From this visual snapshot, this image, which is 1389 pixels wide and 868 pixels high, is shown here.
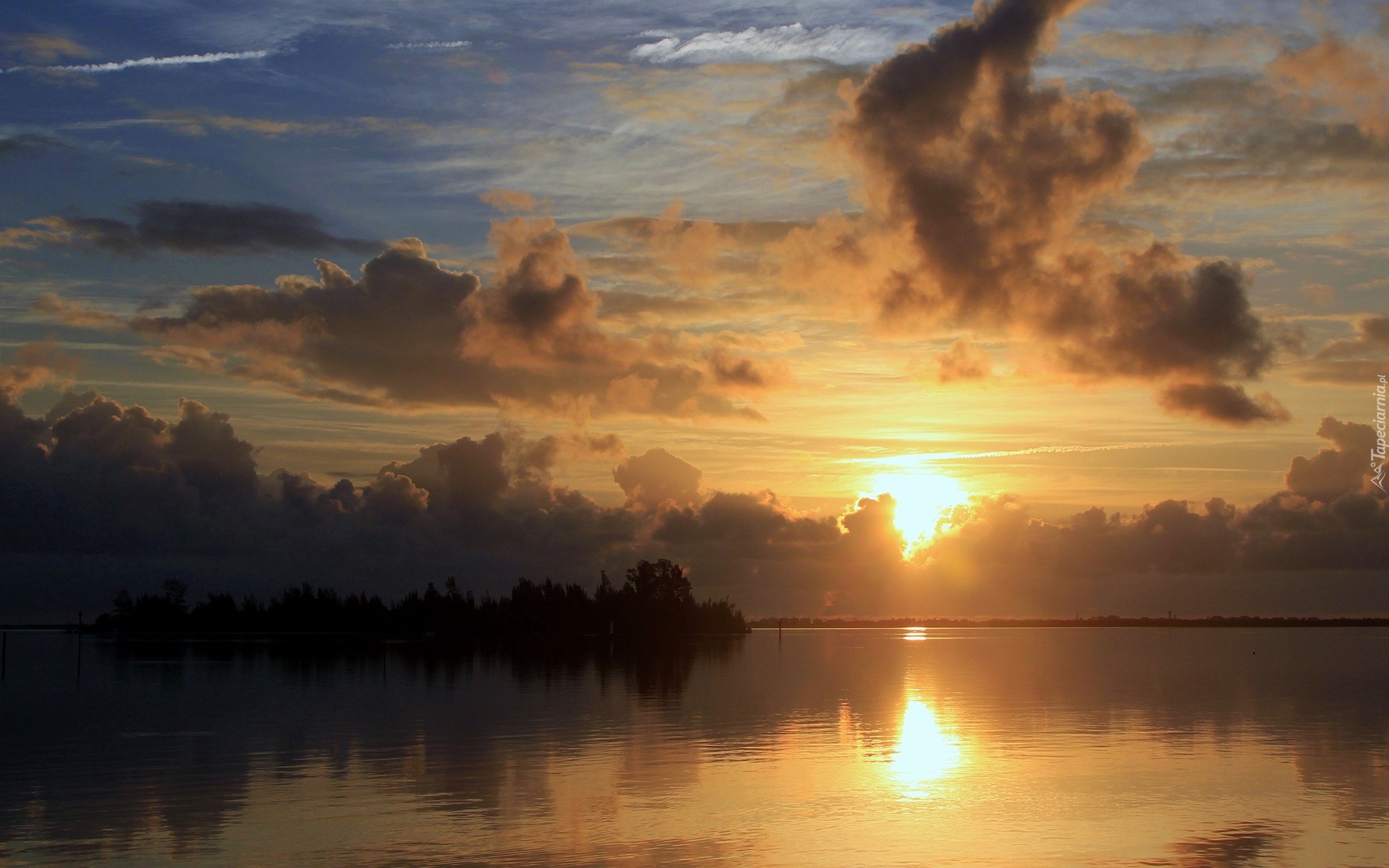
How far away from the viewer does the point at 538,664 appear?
13588cm

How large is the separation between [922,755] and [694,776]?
10832mm

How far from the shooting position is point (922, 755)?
47250 mm

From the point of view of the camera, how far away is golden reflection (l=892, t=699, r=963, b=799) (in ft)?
132

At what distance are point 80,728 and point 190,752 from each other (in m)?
13.7

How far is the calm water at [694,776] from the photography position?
2959 cm

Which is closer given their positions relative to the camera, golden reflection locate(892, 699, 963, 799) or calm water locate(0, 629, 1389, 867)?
calm water locate(0, 629, 1389, 867)

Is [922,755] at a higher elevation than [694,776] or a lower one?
lower

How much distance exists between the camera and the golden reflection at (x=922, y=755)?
40.3 m

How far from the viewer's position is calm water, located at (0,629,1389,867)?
29594 millimetres

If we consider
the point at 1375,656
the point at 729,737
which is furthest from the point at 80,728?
the point at 1375,656

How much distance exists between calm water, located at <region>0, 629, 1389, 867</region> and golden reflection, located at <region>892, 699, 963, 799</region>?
0.21 m

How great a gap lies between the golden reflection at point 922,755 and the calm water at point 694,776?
0.21m

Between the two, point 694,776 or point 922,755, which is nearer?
point 694,776

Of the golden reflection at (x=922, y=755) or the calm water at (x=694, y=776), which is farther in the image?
the golden reflection at (x=922, y=755)
